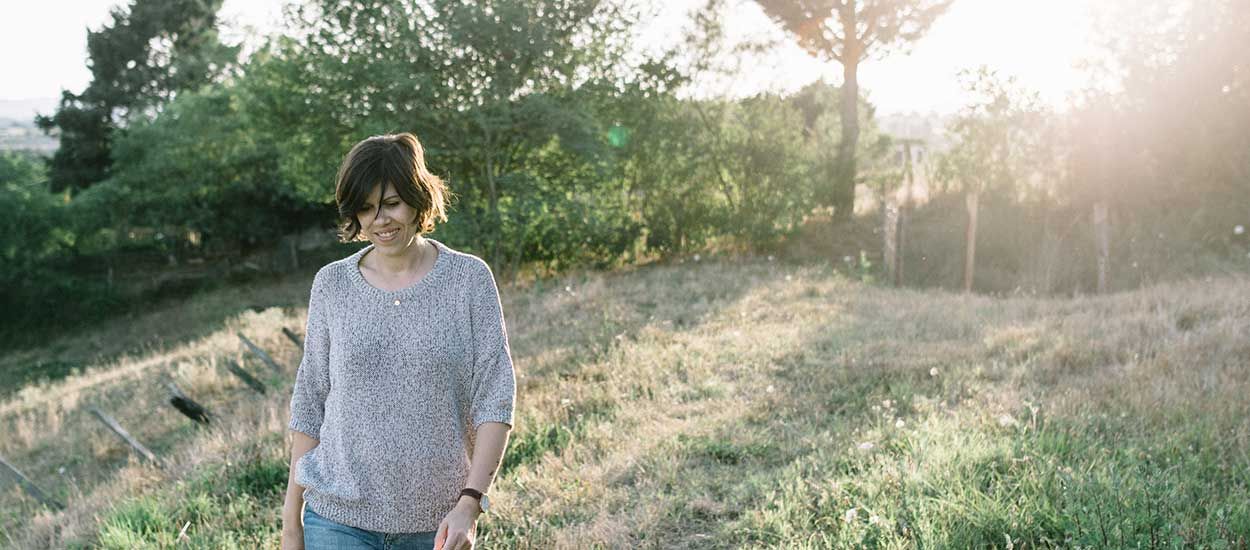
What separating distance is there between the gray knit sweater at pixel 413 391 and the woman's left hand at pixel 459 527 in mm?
177

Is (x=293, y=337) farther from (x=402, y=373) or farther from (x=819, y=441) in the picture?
(x=402, y=373)

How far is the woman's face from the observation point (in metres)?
2.35

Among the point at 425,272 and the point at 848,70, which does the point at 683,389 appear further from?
the point at 848,70

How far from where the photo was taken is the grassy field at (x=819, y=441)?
394 centimetres

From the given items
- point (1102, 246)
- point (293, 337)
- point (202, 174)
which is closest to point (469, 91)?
point (293, 337)

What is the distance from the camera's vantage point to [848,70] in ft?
68.9

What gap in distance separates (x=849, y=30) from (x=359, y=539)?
20265 mm

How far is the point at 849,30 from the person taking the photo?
2045 centimetres

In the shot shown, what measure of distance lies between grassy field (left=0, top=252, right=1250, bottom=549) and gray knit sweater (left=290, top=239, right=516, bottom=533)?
1863 mm

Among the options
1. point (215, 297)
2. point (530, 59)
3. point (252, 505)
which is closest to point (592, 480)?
point (252, 505)

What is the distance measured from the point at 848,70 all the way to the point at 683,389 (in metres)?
16.1

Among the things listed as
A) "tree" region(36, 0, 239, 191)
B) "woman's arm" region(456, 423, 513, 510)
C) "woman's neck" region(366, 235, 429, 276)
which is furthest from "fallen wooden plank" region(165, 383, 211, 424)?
"tree" region(36, 0, 239, 191)

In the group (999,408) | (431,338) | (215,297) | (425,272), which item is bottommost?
(215,297)

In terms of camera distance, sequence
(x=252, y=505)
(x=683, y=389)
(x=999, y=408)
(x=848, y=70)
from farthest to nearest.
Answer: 1. (x=848, y=70)
2. (x=683, y=389)
3. (x=999, y=408)
4. (x=252, y=505)
